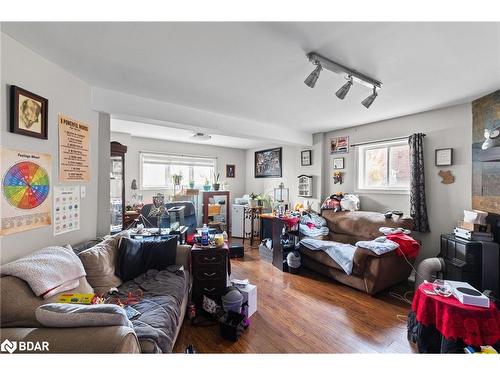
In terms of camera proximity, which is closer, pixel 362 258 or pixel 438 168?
pixel 362 258

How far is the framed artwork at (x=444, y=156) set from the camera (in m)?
2.64

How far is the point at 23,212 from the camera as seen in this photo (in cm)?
150

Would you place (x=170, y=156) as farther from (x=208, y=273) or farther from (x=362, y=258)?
(x=362, y=258)

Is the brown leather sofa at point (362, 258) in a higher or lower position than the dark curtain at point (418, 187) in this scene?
lower

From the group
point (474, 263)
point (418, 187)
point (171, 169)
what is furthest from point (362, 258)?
point (171, 169)

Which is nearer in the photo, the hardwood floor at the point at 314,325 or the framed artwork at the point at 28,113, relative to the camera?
the framed artwork at the point at 28,113

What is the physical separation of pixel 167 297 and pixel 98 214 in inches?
50.2

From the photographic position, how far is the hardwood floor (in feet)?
5.55

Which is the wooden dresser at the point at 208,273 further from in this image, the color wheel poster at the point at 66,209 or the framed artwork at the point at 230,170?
the framed artwork at the point at 230,170

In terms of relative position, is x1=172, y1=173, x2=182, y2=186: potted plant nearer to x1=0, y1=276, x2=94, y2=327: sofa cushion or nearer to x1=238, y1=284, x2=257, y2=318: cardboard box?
x1=238, y1=284, x2=257, y2=318: cardboard box

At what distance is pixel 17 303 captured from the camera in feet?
3.73

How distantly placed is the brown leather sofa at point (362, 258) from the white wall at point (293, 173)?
637 mm

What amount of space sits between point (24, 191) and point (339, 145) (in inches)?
159

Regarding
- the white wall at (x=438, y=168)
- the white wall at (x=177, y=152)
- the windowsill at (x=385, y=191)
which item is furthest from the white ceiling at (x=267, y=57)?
the white wall at (x=177, y=152)
